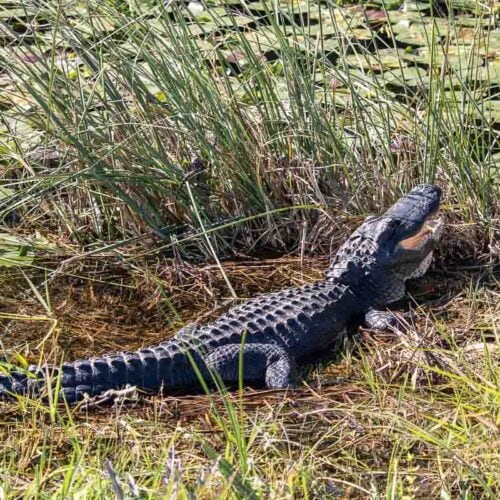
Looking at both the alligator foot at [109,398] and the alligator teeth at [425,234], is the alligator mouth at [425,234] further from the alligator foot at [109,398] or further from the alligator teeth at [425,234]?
the alligator foot at [109,398]

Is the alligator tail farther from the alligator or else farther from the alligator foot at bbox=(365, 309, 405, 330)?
the alligator foot at bbox=(365, 309, 405, 330)

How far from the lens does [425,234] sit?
4.44m

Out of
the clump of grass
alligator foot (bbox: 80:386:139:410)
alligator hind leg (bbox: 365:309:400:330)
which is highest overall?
the clump of grass

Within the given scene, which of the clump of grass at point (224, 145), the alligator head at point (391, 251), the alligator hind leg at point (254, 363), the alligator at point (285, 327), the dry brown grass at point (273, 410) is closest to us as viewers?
the dry brown grass at point (273, 410)

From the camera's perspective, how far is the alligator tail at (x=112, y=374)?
3.63 m

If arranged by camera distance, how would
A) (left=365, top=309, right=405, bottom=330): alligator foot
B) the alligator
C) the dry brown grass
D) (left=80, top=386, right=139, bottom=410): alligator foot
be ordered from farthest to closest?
(left=365, top=309, right=405, bottom=330): alligator foot
the alligator
(left=80, top=386, right=139, bottom=410): alligator foot
the dry brown grass

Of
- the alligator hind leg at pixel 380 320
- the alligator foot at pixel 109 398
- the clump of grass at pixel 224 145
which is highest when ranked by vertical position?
the clump of grass at pixel 224 145

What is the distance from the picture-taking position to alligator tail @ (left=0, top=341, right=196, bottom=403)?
143 inches

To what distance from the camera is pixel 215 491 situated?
2.88 meters

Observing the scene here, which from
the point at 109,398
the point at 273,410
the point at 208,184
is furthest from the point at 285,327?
the point at 208,184

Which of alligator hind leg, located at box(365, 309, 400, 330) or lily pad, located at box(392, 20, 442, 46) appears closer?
alligator hind leg, located at box(365, 309, 400, 330)

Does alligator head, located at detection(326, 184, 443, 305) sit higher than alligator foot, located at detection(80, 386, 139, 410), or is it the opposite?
alligator foot, located at detection(80, 386, 139, 410)

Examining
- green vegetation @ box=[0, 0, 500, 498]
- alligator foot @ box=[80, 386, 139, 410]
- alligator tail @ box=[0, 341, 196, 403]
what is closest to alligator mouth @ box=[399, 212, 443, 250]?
green vegetation @ box=[0, 0, 500, 498]

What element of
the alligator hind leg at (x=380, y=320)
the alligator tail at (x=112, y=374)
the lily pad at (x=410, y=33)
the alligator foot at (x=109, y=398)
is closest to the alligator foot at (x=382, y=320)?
the alligator hind leg at (x=380, y=320)
